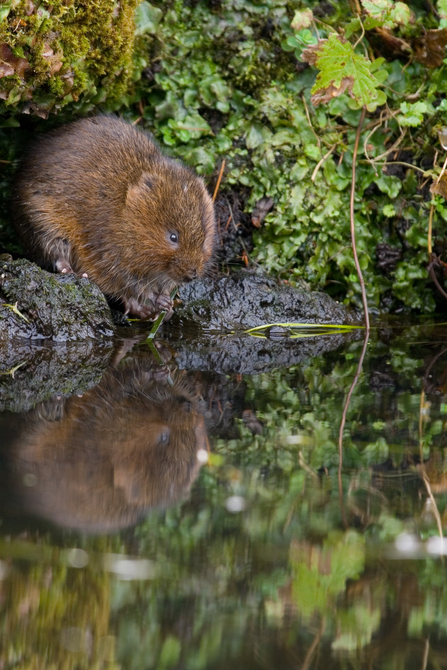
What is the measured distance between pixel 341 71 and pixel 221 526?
3.51 meters

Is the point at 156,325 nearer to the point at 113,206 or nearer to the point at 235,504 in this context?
the point at 113,206

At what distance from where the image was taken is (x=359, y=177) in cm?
538

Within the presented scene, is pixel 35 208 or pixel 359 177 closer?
pixel 35 208

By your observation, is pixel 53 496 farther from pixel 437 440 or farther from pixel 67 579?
pixel 437 440

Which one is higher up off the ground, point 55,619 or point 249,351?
point 55,619

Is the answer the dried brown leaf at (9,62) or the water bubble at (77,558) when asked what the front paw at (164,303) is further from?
the water bubble at (77,558)

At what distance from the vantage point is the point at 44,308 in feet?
14.4

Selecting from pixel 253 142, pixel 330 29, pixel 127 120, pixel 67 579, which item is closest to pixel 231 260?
pixel 253 142

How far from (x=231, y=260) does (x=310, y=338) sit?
1.22 metres

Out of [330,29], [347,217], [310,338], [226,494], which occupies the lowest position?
[310,338]

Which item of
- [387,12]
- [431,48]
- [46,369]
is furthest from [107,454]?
[431,48]

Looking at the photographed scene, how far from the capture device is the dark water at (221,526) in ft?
4.55

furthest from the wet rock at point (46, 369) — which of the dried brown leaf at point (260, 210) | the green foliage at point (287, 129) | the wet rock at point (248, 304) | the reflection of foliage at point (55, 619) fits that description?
the green foliage at point (287, 129)

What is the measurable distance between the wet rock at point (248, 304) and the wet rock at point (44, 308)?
74 cm
